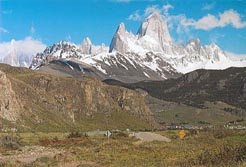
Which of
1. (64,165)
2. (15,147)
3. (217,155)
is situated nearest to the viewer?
(217,155)

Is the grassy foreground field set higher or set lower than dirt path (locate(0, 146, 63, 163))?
higher

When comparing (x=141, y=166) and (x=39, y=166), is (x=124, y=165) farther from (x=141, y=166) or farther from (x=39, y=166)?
(x=39, y=166)

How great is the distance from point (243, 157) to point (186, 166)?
458 centimetres

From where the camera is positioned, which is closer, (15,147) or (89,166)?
(89,166)

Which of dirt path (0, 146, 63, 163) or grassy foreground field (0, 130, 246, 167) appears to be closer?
grassy foreground field (0, 130, 246, 167)

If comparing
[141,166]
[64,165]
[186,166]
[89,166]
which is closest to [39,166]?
[64,165]

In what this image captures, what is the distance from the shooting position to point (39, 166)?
42.0 meters

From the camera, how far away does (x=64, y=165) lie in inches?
1698

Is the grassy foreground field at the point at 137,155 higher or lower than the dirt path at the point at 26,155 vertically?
higher

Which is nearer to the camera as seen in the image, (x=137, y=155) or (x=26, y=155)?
(x=137, y=155)

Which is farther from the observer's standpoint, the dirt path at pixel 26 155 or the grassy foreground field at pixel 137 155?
the dirt path at pixel 26 155

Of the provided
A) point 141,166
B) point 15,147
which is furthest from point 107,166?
point 15,147

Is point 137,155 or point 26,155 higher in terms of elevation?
point 137,155

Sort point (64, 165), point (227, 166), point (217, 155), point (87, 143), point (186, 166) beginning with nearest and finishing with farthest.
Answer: point (227, 166)
point (186, 166)
point (217, 155)
point (64, 165)
point (87, 143)
